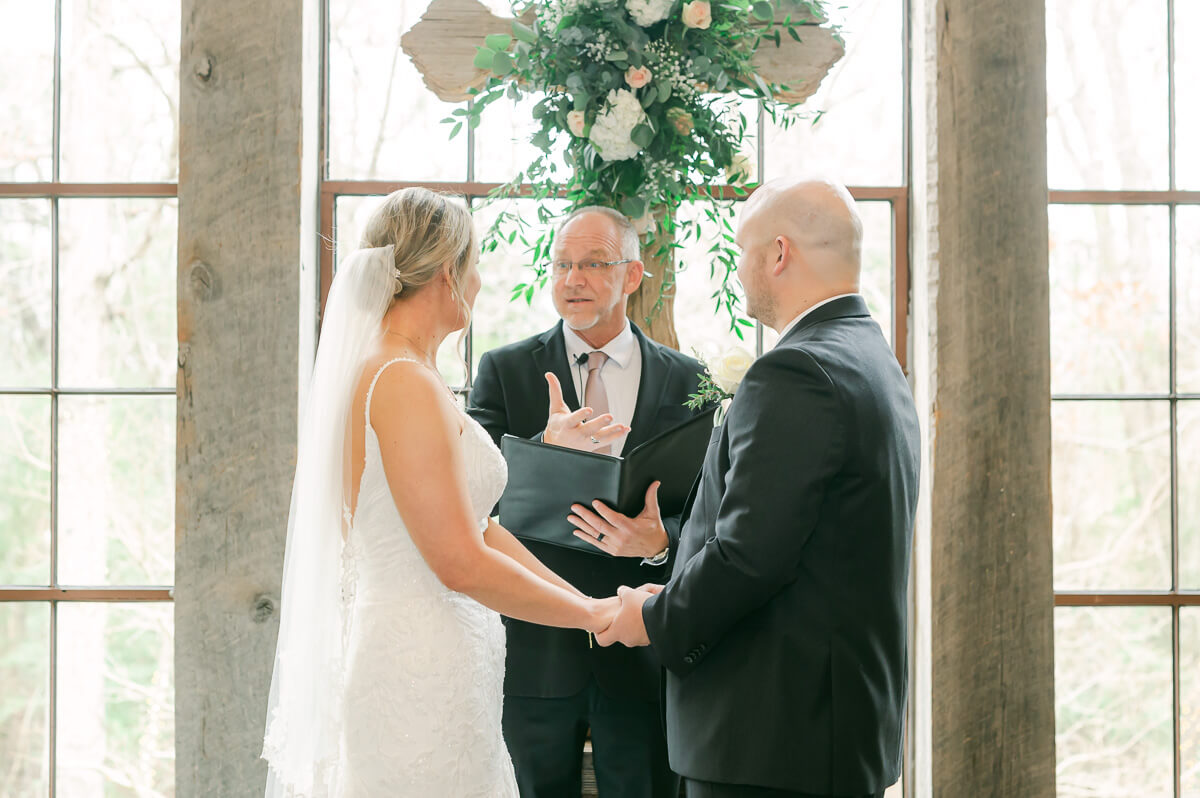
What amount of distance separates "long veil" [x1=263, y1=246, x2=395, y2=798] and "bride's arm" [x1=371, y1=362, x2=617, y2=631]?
11 cm

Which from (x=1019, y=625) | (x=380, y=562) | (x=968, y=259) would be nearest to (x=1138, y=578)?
(x=1019, y=625)

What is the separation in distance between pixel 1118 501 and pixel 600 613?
183cm

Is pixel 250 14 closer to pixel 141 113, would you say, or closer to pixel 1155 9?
pixel 141 113

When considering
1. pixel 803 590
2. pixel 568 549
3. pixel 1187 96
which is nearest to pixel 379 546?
pixel 568 549

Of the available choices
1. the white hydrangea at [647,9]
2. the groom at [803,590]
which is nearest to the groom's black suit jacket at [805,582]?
the groom at [803,590]

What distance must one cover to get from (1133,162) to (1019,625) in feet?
4.78

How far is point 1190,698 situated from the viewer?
279 centimetres

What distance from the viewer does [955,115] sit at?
99.3 inches

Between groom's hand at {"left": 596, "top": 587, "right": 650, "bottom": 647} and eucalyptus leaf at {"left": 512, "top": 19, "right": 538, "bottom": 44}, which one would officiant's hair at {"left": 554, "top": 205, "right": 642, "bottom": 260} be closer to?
eucalyptus leaf at {"left": 512, "top": 19, "right": 538, "bottom": 44}

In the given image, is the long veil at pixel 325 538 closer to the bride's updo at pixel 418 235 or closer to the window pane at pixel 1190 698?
the bride's updo at pixel 418 235

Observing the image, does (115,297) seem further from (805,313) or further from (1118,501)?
(1118,501)

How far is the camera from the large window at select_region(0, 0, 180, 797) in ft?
9.06

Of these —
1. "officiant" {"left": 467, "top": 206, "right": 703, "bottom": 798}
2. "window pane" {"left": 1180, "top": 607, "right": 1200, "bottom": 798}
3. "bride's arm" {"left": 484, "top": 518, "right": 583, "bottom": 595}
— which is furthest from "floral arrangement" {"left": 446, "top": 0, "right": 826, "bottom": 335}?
"window pane" {"left": 1180, "top": 607, "right": 1200, "bottom": 798}

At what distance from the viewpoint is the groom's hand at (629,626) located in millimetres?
1799
